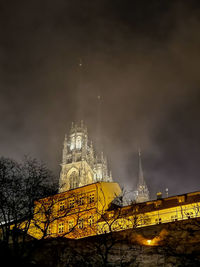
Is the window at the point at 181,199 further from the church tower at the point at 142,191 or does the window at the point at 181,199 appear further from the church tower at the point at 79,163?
the church tower at the point at 142,191

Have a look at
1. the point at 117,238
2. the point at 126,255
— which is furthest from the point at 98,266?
the point at 117,238

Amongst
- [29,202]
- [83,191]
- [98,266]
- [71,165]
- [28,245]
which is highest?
[71,165]

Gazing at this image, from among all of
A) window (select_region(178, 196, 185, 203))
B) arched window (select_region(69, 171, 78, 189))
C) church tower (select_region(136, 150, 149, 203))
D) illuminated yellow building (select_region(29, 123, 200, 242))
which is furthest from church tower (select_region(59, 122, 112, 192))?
window (select_region(178, 196, 185, 203))

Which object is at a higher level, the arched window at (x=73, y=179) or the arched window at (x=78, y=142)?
the arched window at (x=78, y=142)

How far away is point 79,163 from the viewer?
86688mm

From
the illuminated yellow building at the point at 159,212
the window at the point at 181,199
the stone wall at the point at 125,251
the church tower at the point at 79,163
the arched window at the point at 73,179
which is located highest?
the church tower at the point at 79,163

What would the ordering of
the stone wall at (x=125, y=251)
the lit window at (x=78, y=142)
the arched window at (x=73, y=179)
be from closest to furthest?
1. the stone wall at (x=125, y=251)
2. the arched window at (x=73, y=179)
3. the lit window at (x=78, y=142)

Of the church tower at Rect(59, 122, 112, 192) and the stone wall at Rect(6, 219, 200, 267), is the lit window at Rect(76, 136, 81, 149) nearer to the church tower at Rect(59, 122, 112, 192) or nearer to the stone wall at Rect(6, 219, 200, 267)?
the church tower at Rect(59, 122, 112, 192)

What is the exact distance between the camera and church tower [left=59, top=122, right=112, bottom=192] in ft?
272

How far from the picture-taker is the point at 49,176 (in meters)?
24.2

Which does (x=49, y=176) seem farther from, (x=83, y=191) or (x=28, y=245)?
(x=83, y=191)

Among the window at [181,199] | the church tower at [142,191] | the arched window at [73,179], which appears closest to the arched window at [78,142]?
the arched window at [73,179]

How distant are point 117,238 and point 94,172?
242 feet

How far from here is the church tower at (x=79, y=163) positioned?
82938mm
